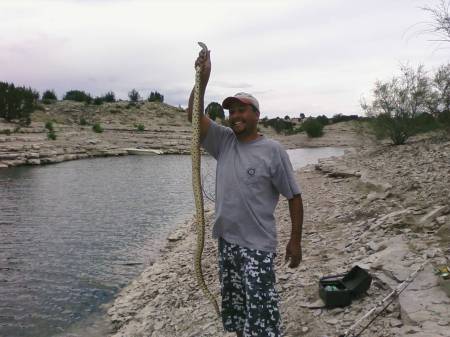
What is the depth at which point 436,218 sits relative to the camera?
623 centimetres

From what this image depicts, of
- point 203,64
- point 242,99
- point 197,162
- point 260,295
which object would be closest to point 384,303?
point 260,295

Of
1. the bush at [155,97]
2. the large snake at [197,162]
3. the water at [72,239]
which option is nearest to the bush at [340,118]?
the bush at [155,97]

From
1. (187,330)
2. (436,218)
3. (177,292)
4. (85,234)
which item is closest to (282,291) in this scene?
(187,330)

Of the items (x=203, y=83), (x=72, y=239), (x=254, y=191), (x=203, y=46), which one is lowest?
(x=72, y=239)

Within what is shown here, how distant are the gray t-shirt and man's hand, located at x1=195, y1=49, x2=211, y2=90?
590 mm

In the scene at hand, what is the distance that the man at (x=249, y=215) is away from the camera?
3.22 m

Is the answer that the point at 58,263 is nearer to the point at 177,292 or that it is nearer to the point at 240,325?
the point at 177,292

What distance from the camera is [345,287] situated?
4688mm

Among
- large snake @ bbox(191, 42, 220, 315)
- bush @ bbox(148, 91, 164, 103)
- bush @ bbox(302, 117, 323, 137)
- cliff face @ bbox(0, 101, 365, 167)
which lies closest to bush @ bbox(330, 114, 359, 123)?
cliff face @ bbox(0, 101, 365, 167)

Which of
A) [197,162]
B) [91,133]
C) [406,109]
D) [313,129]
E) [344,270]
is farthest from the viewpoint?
[313,129]

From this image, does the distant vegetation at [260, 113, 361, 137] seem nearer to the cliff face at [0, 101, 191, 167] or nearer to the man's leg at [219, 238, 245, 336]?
the cliff face at [0, 101, 191, 167]

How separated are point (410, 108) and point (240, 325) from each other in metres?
22.7

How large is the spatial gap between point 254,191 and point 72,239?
9.25 metres

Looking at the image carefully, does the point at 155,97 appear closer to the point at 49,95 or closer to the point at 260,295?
the point at 49,95
